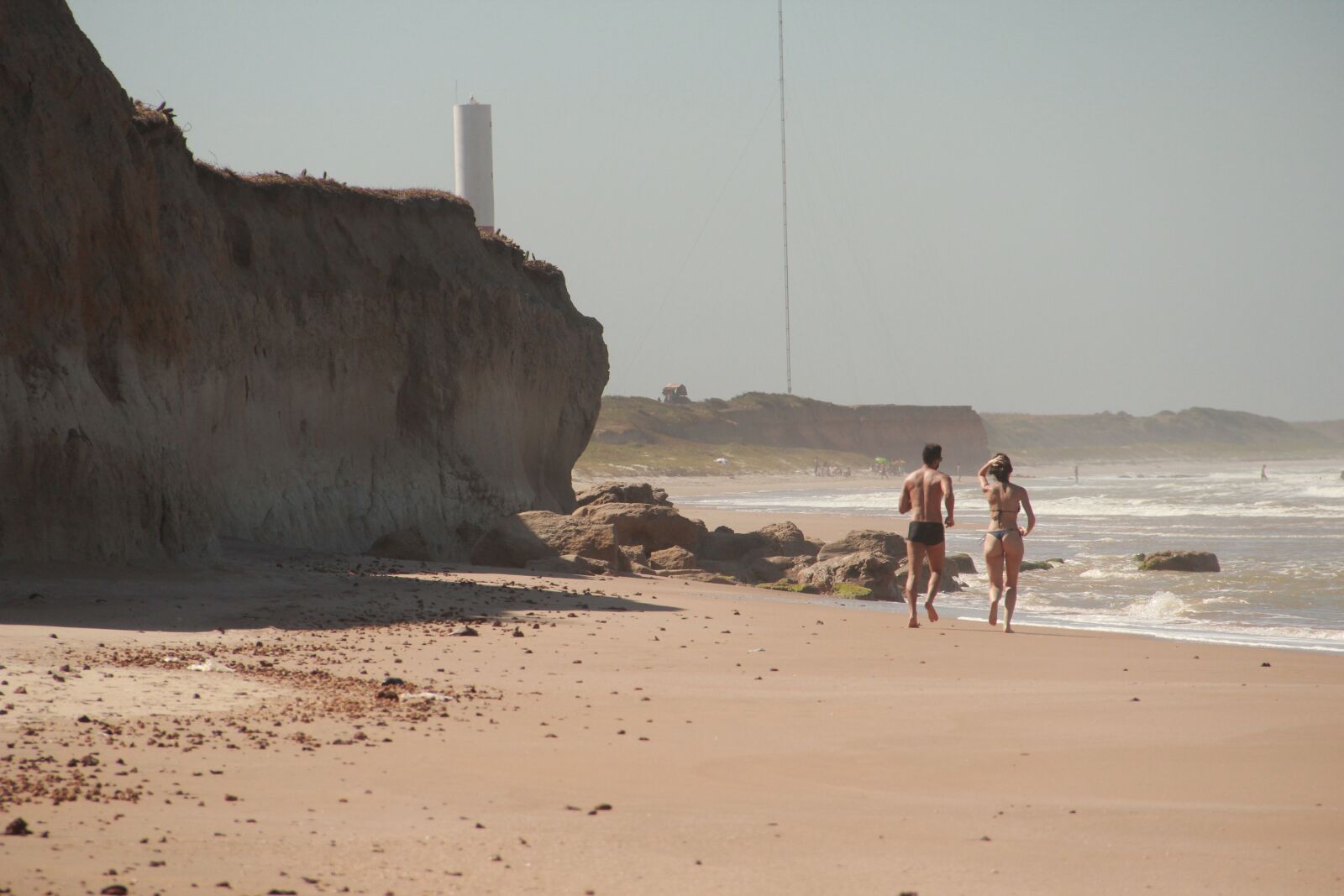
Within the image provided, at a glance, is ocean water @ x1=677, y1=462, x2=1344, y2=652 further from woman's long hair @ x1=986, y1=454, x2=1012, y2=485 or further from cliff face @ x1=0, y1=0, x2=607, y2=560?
cliff face @ x1=0, y1=0, x2=607, y2=560

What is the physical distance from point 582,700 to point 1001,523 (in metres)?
5.76

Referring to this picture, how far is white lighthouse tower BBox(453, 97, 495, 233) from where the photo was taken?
147ft

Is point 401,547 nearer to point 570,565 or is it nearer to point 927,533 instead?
point 570,565

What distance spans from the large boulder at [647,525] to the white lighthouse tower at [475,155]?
27634mm

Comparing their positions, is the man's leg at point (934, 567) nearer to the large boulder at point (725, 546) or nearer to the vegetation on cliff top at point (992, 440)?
the large boulder at point (725, 546)

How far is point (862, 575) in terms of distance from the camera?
16.1 m

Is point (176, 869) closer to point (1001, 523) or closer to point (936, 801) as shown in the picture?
point (936, 801)

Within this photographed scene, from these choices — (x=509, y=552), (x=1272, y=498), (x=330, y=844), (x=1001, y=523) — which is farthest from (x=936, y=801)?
(x=1272, y=498)

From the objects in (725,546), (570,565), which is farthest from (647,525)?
(570,565)

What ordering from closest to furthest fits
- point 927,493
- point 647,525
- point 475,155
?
point 927,493, point 647,525, point 475,155

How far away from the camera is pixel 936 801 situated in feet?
15.6

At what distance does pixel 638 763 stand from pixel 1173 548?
2249 cm

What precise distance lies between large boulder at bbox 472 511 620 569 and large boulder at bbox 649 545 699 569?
4.86ft

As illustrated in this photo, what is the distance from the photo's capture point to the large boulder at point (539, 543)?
51.8 ft
